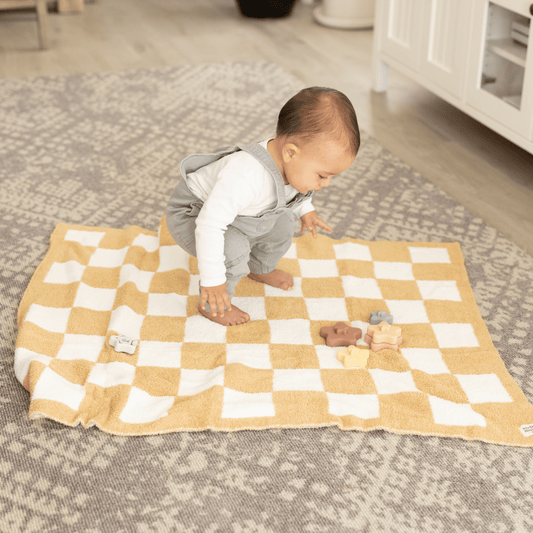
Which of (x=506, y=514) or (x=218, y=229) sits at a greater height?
(x=218, y=229)

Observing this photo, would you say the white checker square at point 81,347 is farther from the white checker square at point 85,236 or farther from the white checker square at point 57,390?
the white checker square at point 85,236

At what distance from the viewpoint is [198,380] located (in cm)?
113

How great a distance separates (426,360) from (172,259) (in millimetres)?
596

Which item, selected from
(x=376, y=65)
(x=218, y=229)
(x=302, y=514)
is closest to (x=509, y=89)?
(x=376, y=65)

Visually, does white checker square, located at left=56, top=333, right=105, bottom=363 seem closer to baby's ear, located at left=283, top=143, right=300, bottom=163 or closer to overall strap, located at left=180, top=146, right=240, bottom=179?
overall strap, located at left=180, top=146, right=240, bottom=179

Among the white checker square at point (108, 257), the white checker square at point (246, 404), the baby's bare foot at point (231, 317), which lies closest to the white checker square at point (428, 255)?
the baby's bare foot at point (231, 317)

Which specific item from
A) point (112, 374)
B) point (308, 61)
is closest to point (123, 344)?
point (112, 374)

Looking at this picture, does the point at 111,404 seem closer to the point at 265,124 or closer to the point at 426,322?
the point at 426,322

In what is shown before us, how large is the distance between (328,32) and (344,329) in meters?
2.32

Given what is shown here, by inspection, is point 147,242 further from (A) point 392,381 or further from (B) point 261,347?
(A) point 392,381

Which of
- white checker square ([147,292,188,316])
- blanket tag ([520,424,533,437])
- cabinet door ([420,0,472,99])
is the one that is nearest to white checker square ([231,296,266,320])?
white checker square ([147,292,188,316])

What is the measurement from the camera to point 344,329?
1213 millimetres

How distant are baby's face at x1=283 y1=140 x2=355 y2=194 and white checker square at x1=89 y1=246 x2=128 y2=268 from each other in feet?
1.66

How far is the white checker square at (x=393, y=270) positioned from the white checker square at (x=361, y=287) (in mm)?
34
